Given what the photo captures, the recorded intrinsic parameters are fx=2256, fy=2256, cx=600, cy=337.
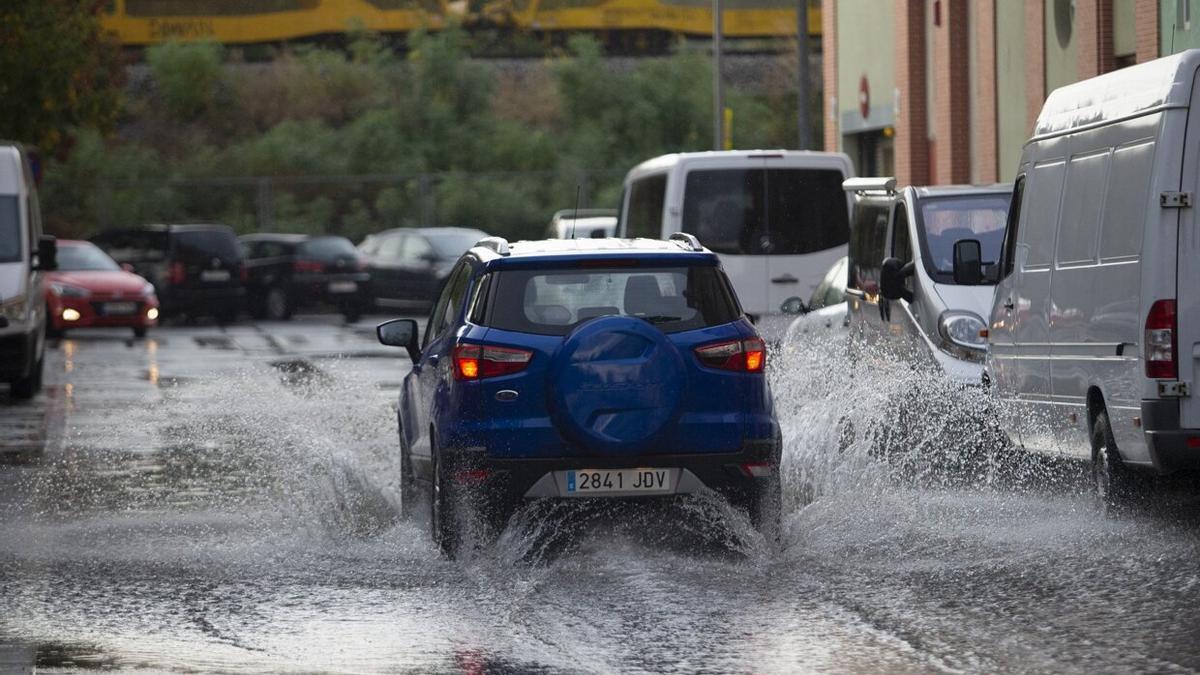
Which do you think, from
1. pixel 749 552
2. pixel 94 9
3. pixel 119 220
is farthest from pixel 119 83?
pixel 749 552

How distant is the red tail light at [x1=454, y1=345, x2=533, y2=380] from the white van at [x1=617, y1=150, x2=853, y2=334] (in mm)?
9777

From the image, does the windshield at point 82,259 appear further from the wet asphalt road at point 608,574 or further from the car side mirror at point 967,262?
the car side mirror at point 967,262

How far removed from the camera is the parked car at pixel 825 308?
1789cm

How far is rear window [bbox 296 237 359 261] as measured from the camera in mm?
42125

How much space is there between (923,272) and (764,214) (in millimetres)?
4551

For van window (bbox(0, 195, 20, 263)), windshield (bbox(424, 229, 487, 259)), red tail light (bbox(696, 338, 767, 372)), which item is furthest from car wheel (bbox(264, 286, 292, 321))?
red tail light (bbox(696, 338, 767, 372))

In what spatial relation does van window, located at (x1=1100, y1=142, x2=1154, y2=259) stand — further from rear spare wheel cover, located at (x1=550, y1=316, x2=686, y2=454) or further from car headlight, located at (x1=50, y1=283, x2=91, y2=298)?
car headlight, located at (x1=50, y1=283, x2=91, y2=298)

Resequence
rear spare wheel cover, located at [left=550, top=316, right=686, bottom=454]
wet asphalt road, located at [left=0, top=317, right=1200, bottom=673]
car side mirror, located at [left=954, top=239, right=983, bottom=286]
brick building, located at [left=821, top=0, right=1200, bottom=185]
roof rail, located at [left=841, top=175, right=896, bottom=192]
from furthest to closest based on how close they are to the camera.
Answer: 1. brick building, located at [left=821, top=0, right=1200, bottom=185]
2. roof rail, located at [left=841, top=175, right=896, bottom=192]
3. car side mirror, located at [left=954, top=239, right=983, bottom=286]
4. rear spare wheel cover, located at [left=550, top=316, right=686, bottom=454]
5. wet asphalt road, located at [left=0, top=317, right=1200, bottom=673]

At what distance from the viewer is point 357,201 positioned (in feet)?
181

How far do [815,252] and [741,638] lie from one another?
12247 mm

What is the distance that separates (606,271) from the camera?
10328mm

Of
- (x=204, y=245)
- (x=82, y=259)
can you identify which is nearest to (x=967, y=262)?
(x=82, y=259)

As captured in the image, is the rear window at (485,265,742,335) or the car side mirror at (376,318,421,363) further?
the car side mirror at (376,318,421,363)

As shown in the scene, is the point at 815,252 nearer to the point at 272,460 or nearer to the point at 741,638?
the point at 272,460
